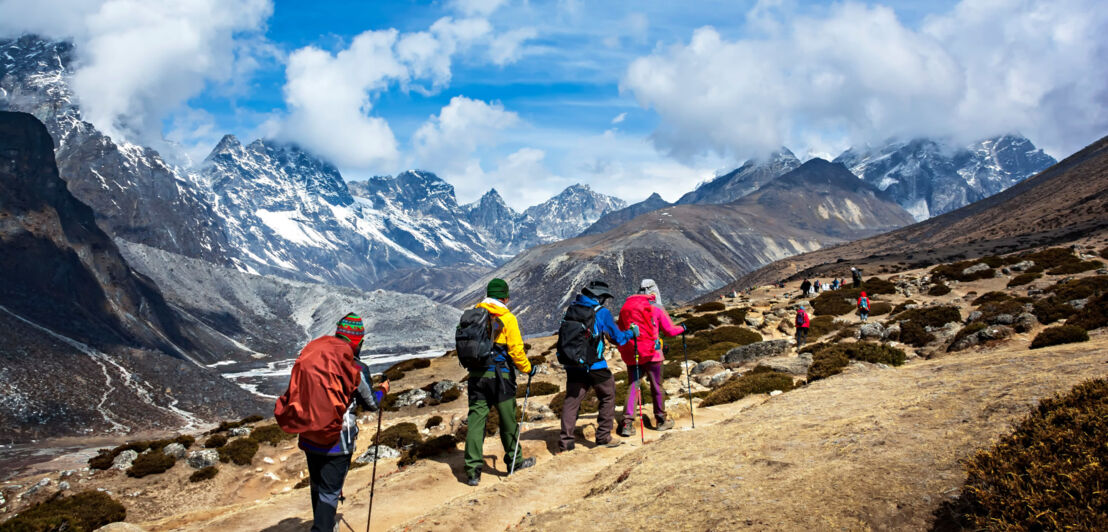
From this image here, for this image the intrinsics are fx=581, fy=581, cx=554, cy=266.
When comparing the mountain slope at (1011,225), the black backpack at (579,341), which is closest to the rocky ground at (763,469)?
the black backpack at (579,341)

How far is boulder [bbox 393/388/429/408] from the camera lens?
90.4ft

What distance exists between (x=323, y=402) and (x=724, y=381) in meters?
16.7

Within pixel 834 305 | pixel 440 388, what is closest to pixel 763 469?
pixel 440 388

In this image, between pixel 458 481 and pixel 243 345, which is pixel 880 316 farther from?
pixel 243 345

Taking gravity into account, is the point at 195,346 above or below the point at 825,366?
above

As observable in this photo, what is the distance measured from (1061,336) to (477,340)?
53.3 feet

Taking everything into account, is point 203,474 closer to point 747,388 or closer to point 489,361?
point 489,361

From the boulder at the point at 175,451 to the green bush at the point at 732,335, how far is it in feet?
83.4

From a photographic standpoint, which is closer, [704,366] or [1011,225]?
[704,366]

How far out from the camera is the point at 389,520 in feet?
30.0

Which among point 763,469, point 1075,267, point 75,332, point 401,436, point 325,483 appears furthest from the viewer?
point 75,332

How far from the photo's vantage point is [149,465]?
2022 cm

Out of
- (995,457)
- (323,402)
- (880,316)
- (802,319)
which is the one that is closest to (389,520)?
(323,402)

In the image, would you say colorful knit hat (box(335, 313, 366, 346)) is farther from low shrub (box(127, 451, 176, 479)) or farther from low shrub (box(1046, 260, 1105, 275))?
low shrub (box(1046, 260, 1105, 275))
